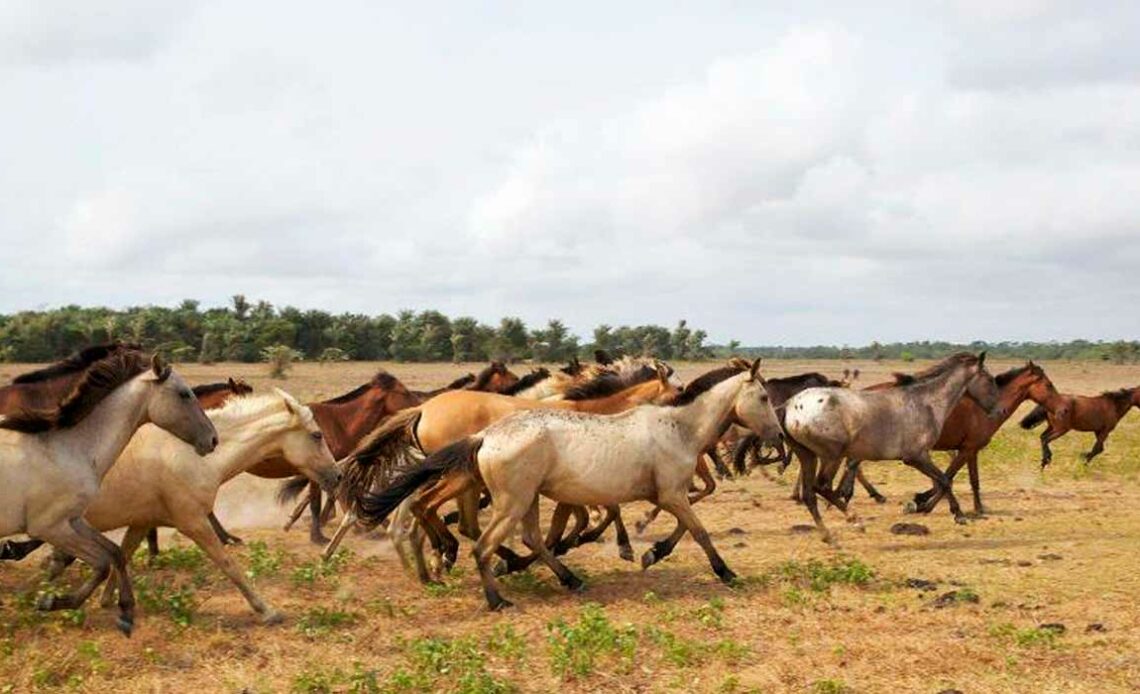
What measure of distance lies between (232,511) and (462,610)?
677 cm

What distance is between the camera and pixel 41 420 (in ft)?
22.4

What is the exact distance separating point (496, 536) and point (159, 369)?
8.95ft

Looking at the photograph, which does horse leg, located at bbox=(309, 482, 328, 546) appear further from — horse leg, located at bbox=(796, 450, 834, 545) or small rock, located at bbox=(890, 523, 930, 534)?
small rock, located at bbox=(890, 523, 930, 534)

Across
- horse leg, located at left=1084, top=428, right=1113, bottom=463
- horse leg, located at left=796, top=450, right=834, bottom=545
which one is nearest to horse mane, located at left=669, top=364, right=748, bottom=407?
horse leg, located at left=796, top=450, right=834, bottom=545

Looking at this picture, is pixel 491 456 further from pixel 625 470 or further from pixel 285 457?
pixel 285 457

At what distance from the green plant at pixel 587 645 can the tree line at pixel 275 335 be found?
135 feet

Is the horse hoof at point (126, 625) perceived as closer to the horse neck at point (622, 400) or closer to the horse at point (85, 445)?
the horse at point (85, 445)

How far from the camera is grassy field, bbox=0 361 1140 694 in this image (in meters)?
6.22

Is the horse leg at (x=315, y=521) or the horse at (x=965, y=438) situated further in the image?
the horse at (x=965, y=438)

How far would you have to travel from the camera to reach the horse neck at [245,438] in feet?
26.4

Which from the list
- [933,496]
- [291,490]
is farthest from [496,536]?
[933,496]

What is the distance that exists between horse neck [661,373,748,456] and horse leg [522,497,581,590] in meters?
1.45

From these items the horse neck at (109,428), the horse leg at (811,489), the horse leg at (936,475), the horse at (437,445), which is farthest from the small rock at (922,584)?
the horse neck at (109,428)

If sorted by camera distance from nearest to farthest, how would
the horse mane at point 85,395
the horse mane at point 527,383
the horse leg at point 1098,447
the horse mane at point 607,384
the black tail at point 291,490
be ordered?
the horse mane at point 85,395 < the horse mane at point 607,384 < the black tail at point 291,490 < the horse mane at point 527,383 < the horse leg at point 1098,447
